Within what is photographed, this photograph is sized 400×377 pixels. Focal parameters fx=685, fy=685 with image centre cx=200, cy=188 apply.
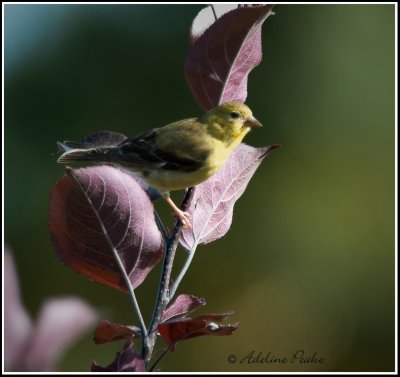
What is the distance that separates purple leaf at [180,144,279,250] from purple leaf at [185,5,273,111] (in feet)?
0.50

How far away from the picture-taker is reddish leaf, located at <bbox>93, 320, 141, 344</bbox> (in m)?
1.42

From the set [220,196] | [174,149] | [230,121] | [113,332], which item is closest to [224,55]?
[220,196]

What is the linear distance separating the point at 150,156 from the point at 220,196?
0.44 meters

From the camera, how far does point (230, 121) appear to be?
2088 mm

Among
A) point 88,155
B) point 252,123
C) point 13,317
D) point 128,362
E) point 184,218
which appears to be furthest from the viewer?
point 252,123

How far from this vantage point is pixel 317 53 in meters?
5.42

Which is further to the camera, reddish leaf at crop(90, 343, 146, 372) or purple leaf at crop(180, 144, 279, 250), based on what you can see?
purple leaf at crop(180, 144, 279, 250)

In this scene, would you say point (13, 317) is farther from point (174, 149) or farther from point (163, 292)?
point (174, 149)

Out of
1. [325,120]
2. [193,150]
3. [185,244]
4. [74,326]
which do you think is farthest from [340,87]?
[74,326]

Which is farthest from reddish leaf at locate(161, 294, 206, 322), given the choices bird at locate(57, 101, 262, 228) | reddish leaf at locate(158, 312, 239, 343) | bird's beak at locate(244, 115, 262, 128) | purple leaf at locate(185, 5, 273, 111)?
bird's beak at locate(244, 115, 262, 128)

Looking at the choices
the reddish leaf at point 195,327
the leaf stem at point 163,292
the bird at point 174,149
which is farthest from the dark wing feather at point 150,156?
the reddish leaf at point 195,327

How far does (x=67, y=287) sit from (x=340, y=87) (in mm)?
2590

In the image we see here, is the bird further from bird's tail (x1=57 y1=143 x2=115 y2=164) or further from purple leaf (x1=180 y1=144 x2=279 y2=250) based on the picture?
purple leaf (x1=180 y1=144 x2=279 y2=250)

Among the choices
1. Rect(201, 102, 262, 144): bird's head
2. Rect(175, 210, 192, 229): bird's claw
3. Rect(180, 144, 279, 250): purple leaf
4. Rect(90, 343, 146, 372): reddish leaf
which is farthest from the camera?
Rect(201, 102, 262, 144): bird's head
